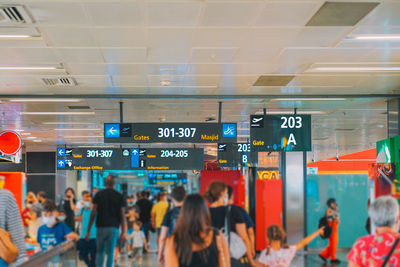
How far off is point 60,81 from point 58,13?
13.3 ft

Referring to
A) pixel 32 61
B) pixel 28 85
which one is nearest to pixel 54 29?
pixel 32 61


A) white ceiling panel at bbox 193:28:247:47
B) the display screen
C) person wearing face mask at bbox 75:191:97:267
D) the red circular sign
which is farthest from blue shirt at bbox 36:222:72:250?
the display screen

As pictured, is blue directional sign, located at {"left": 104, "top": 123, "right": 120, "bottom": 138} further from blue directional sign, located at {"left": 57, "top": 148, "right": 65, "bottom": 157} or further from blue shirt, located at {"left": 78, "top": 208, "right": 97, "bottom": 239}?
blue directional sign, located at {"left": 57, "top": 148, "right": 65, "bottom": 157}

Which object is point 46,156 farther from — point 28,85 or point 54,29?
point 54,29

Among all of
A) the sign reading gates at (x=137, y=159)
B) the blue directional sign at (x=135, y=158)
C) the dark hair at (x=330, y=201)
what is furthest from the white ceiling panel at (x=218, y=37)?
the blue directional sign at (x=135, y=158)

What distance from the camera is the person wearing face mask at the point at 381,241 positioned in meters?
3.68

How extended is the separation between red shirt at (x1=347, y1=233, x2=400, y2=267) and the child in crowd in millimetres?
7780

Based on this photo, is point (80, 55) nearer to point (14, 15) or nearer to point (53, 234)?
point (14, 15)

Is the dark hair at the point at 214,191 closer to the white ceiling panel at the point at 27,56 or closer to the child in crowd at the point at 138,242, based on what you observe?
the white ceiling panel at the point at 27,56

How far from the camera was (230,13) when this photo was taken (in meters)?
6.68

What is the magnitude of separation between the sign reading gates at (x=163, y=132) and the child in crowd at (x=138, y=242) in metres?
1.72

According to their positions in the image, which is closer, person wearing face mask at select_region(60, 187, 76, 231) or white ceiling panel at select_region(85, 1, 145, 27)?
white ceiling panel at select_region(85, 1, 145, 27)

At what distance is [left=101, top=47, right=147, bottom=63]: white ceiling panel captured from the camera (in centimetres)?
835

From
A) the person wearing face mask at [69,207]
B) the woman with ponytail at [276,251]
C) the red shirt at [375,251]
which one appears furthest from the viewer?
the person wearing face mask at [69,207]
